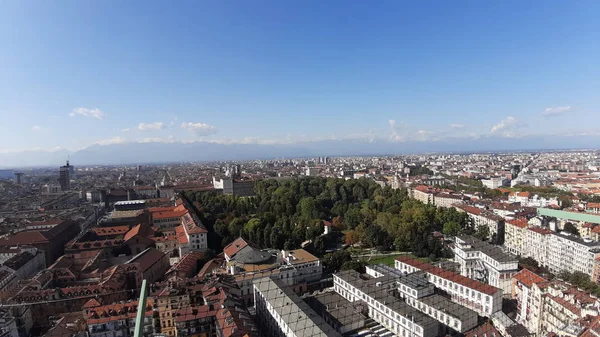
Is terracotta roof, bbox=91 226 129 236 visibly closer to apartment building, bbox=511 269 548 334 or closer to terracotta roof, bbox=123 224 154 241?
terracotta roof, bbox=123 224 154 241

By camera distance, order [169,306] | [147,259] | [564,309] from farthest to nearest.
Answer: [147,259] < [169,306] < [564,309]

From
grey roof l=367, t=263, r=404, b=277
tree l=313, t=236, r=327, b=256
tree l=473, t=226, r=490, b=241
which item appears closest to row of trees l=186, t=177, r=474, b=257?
tree l=473, t=226, r=490, b=241

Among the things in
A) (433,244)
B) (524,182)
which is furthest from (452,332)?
(524,182)

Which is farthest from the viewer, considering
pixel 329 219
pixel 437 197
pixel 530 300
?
pixel 437 197

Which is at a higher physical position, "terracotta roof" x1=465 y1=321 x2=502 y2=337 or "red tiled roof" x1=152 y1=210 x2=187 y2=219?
"red tiled roof" x1=152 y1=210 x2=187 y2=219

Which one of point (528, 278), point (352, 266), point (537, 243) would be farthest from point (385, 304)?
point (537, 243)

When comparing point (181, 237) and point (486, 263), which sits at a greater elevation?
point (181, 237)

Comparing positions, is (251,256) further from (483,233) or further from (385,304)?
(483,233)
